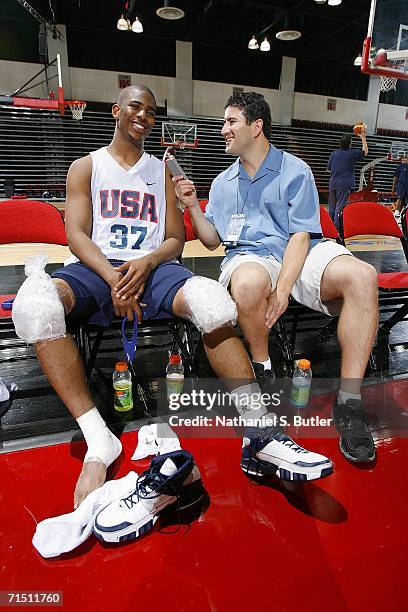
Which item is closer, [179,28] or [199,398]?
[199,398]

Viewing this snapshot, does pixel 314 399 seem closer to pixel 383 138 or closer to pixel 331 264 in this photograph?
pixel 331 264

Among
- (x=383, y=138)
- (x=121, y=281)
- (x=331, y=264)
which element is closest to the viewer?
(x=121, y=281)

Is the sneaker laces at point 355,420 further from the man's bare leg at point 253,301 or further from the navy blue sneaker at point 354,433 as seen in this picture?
the man's bare leg at point 253,301

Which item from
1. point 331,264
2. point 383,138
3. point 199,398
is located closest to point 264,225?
point 331,264

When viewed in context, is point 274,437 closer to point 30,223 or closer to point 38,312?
point 38,312

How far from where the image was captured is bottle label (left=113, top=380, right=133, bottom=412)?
6.03 feet

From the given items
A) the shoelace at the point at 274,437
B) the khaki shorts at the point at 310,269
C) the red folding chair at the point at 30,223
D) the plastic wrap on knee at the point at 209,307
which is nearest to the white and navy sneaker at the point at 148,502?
the shoelace at the point at 274,437

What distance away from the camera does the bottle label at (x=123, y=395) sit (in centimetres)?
184

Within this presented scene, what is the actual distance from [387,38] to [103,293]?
17.0ft

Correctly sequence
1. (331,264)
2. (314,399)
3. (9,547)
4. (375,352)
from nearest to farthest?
(9,547)
(331,264)
(314,399)
(375,352)

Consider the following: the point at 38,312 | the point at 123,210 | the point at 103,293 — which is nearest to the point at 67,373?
the point at 38,312

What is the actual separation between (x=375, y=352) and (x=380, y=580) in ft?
5.90

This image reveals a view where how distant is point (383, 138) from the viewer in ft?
50.5

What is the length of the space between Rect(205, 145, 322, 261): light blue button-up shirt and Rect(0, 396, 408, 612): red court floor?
108 cm
